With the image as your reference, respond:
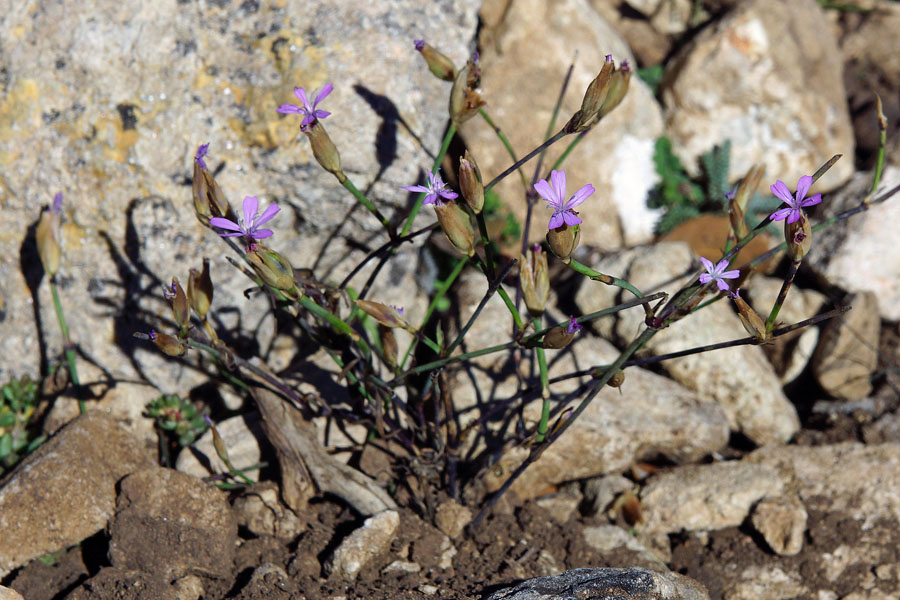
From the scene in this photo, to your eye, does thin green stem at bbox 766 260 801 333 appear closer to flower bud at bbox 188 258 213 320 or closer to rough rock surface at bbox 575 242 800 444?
rough rock surface at bbox 575 242 800 444

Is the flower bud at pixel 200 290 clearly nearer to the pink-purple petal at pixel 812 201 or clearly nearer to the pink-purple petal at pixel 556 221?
the pink-purple petal at pixel 556 221

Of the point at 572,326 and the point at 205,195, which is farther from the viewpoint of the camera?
the point at 205,195

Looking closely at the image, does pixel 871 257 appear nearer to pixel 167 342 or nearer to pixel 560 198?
pixel 560 198

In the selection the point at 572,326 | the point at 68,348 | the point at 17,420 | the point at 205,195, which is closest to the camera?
the point at 572,326

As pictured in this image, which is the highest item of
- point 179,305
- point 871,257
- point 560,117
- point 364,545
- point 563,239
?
point 560,117

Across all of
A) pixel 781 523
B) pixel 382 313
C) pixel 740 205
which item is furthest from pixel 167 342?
pixel 781 523

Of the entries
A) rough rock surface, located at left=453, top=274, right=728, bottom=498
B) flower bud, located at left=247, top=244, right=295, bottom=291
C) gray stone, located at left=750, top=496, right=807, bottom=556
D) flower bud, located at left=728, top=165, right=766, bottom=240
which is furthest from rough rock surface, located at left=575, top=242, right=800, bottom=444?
flower bud, located at left=247, top=244, right=295, bottom=291

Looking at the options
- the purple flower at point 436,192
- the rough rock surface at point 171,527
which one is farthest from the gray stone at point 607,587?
the purple flower at point 436,192
